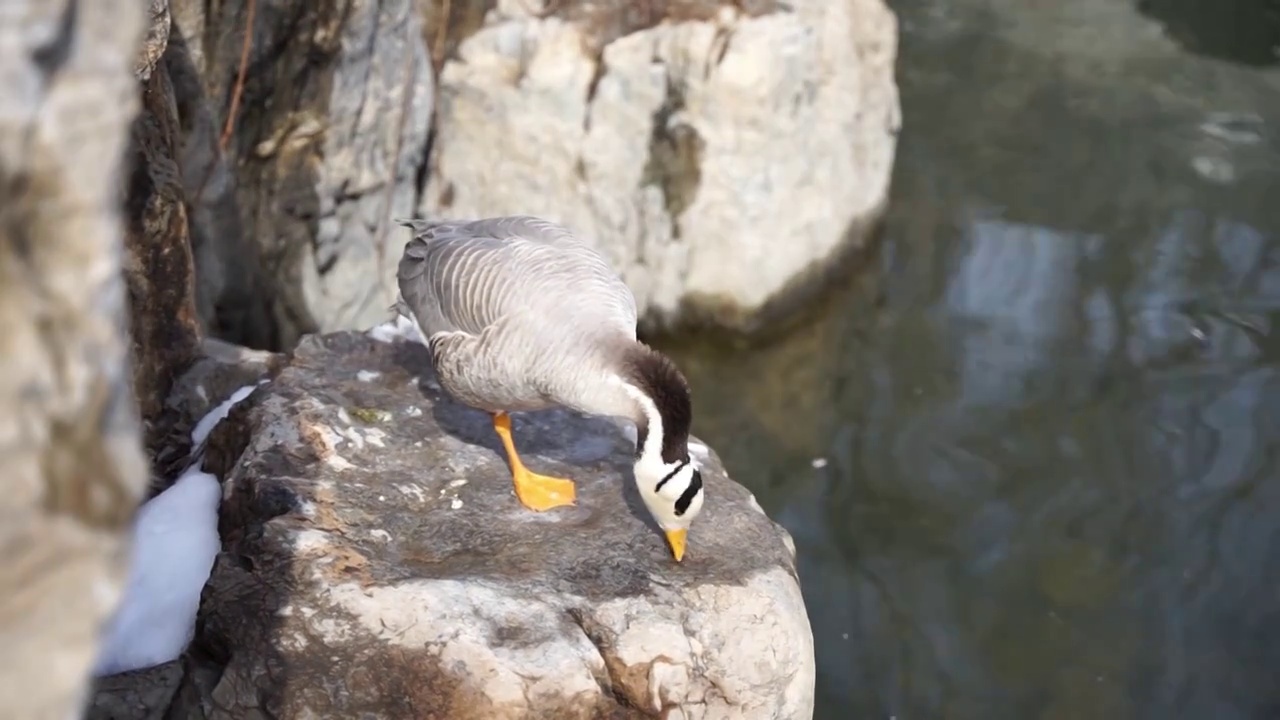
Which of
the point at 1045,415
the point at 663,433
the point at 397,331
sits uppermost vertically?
the point at 663,433

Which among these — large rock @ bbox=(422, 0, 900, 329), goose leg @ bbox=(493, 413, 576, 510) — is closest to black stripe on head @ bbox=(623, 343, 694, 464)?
goose leg @ bbox=(493, 413, 576, 510)

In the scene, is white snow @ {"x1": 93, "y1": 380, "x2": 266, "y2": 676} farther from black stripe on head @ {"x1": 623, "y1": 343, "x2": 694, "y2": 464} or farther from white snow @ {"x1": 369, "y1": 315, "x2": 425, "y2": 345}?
black stripe on head @ {"x1": 623, "y1": 343, "x2": 694, "y2": 464}

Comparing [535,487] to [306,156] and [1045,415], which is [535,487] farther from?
[1045,415]

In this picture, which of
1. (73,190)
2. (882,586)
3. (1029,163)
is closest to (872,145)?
(1029,163)

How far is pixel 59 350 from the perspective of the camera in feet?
3.84

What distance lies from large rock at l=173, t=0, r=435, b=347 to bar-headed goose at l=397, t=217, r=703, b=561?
1921 millimetres

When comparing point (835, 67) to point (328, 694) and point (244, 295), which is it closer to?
point (244, 295)

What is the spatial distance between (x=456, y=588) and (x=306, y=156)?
11.9 ft

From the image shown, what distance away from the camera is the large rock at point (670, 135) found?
6.64 m

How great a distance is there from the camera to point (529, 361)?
3.40 m

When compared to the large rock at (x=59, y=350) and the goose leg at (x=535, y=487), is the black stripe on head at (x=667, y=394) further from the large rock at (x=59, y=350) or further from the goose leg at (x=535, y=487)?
the large rock at (x=59, y=350)

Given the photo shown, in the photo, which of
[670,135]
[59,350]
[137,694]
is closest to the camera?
[59,350]

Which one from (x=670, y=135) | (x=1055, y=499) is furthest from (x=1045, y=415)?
(x=670, y=135)

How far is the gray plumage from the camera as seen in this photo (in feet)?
10.9
